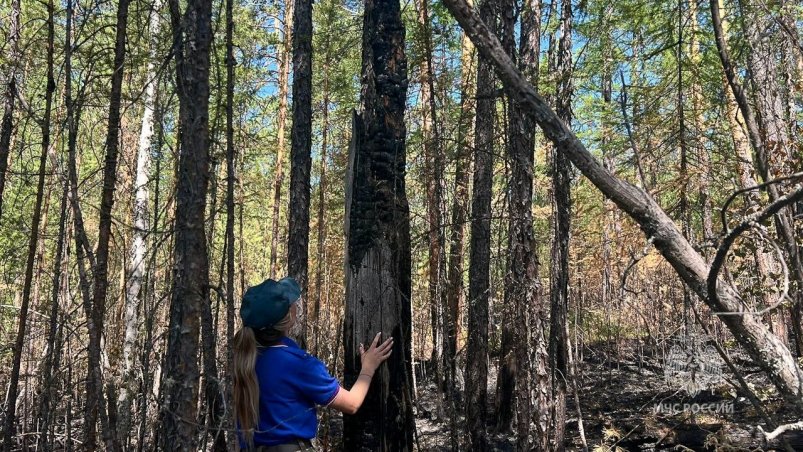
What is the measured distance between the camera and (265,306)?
2.51m

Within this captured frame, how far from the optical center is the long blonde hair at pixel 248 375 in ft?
8.04

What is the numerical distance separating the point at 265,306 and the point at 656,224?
5.69 feet

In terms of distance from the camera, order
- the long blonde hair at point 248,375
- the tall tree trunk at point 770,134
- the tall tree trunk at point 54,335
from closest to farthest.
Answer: the long blonde hair at point 248,375, the tall tree trunk at point 54,335, the tall tree trunk at point 770,134

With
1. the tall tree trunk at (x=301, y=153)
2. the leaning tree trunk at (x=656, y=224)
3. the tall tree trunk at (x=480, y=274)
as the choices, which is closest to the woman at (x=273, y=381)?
the leaning tree trunk at (x=656, y=224)

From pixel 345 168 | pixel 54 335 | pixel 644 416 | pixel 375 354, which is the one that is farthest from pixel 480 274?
pixel 54 335

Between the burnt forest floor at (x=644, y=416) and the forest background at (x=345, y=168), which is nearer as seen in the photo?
the forest background at (x=345, y=168)

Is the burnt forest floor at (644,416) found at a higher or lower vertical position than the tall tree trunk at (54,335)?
lower

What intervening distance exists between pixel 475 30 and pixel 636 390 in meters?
11.6

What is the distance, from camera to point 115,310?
915 cm

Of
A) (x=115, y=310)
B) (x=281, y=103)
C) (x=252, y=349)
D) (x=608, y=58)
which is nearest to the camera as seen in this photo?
(x=252, y=349)

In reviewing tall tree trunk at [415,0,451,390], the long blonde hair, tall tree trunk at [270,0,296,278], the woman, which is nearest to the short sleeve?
the woman

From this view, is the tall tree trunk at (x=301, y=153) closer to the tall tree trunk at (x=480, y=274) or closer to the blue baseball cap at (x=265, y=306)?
the tall tree trunk at (x=480, y=274)

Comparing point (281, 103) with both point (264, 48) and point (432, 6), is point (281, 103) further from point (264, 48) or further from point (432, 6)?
point (432, 6)

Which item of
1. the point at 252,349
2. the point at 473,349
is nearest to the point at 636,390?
the point at 473,349
